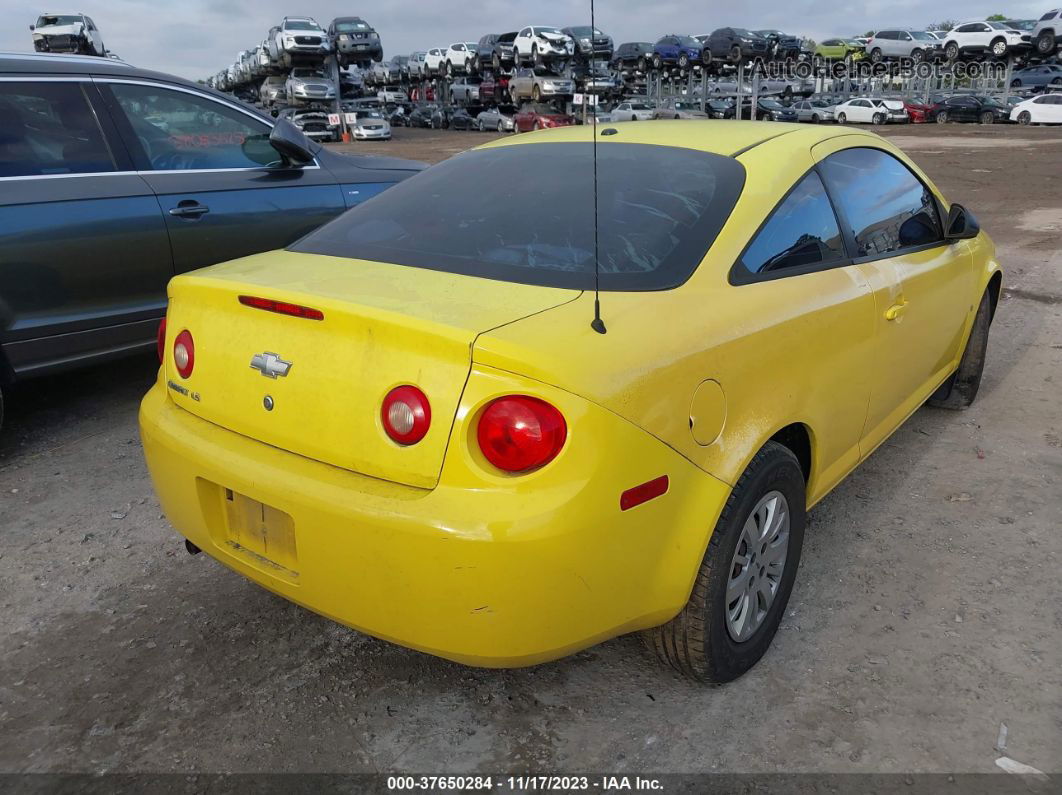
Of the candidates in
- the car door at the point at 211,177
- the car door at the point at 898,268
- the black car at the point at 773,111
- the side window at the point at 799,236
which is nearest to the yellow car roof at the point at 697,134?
the car door at the point at 898,268

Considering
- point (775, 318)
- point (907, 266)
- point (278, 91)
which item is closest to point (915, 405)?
point (907, 266)

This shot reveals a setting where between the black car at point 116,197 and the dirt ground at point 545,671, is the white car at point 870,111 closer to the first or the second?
the black car at point 116,197

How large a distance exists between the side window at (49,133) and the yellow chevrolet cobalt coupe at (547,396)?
1967mm

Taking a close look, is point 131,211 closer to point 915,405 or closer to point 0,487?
point 0,487

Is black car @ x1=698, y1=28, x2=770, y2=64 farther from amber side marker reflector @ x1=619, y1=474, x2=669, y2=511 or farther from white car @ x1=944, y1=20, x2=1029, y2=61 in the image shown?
amber side marker reflector @ x1=619, y1=474, x2=669, y2=511

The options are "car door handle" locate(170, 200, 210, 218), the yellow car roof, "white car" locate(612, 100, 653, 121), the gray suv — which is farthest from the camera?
the gray suv

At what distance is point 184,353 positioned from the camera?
2469 millimetres

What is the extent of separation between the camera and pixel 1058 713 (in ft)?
7.54

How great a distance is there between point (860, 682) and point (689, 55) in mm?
43757

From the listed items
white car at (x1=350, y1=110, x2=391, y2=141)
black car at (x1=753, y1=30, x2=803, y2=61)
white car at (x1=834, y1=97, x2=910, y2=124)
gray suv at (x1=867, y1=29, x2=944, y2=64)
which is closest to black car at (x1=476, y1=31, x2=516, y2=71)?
white car at (x1=350, y1=110, x2=391, y2=141)

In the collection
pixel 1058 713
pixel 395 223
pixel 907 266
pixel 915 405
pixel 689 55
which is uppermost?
pixel 689 55

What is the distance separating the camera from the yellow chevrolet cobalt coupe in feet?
6.11

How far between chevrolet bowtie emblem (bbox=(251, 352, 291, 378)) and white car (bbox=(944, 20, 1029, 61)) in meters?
44.1

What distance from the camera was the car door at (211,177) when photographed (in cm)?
437
